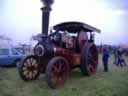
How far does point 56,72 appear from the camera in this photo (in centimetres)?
858

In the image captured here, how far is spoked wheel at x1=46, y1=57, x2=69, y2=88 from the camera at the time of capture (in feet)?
26.8

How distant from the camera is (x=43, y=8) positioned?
41.5 feet

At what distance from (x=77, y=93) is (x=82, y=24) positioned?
3510 mm

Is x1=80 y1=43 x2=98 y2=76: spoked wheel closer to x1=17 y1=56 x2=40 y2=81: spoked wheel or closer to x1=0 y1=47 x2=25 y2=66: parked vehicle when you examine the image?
x1=17 y1=56 x2=40 y2=81: spoked wheel

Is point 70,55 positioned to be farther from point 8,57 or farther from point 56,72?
point 8,57

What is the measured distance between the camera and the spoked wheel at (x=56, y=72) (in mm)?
8164

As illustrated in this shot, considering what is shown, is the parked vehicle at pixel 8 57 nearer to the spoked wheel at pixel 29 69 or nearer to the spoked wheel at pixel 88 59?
the spoked wheel at pixel 29 69

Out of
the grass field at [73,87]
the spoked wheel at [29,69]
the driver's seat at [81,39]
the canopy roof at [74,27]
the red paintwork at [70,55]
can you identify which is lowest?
the grass field at [73,87]

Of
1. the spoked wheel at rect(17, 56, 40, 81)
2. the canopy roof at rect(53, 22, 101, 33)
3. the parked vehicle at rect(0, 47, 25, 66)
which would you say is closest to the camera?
the spoked wheel at rect(17, 56, 40, 81)

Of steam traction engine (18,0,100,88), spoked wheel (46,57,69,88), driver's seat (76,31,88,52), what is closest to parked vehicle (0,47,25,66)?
steam traction engine (18,0,100,88)

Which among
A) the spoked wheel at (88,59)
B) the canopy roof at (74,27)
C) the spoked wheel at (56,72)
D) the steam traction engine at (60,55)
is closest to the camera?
the spoked wheel at (56,72)

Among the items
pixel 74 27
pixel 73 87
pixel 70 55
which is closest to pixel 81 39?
pixel 74 27

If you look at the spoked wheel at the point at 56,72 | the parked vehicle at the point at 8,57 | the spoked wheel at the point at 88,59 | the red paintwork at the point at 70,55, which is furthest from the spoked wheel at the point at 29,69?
the parked vehicle at the point at 8,57

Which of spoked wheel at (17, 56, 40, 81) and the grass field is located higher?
spoked wheel at (17, 56, 40, 81)
